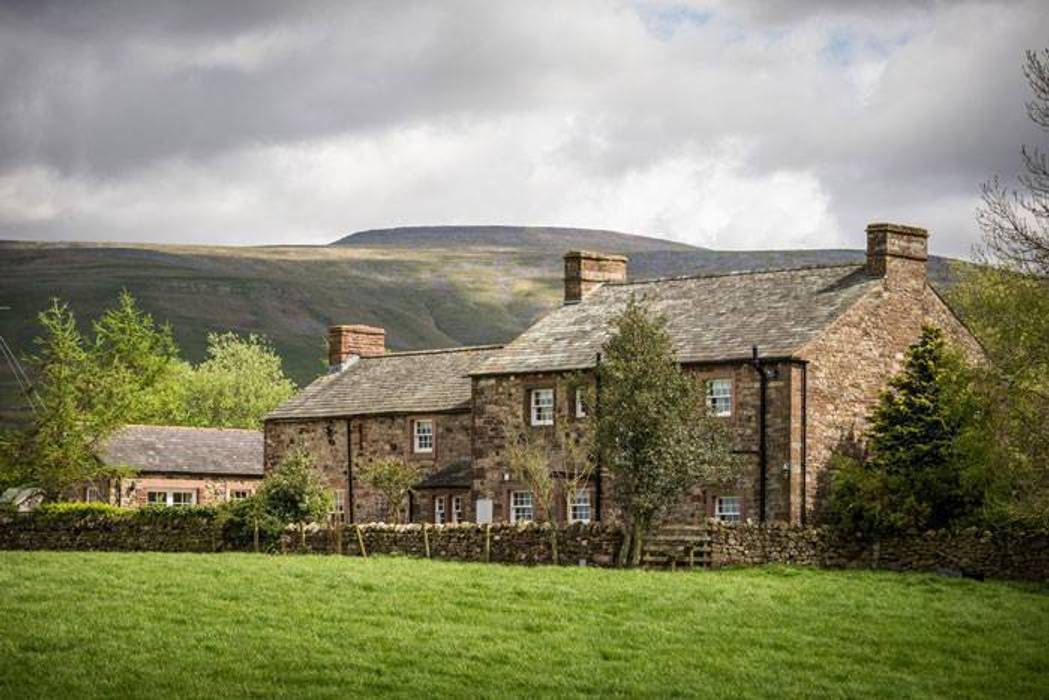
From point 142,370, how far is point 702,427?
33690 mm

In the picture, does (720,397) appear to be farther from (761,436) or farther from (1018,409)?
(1018,409)

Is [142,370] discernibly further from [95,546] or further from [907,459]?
[907,459]

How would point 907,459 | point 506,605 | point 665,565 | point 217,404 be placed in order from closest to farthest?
point 506,605, point 665,565, point 907,459, point 217,404

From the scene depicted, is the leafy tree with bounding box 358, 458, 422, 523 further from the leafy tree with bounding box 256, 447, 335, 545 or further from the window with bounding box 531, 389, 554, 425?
the leafy tree with bounding box 256, 447, 335, 545

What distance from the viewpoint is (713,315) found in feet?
178

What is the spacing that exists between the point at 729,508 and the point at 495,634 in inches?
843

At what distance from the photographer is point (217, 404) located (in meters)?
116

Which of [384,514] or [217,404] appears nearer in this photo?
[384,514]

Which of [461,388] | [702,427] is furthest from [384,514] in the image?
[702,427]

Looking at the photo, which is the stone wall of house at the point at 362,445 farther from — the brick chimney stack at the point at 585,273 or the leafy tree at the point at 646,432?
the leafy tree at the point at 646,432

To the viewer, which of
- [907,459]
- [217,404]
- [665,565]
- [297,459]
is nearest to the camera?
[665,565]

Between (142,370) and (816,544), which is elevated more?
(142,370)

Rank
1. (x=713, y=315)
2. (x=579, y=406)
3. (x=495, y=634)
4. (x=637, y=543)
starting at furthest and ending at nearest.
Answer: (x=713, y=315)
(x=579, y=406)
(x=637, y=543)
(x=495, y=634)

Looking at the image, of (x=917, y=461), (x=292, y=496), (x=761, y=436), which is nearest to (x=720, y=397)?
(x=761, y=436)
